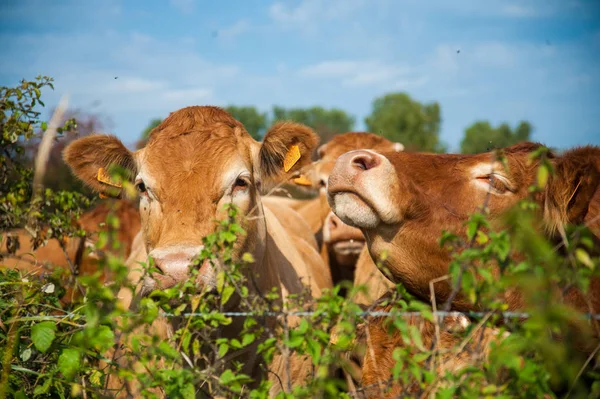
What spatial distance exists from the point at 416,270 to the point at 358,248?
146 inches

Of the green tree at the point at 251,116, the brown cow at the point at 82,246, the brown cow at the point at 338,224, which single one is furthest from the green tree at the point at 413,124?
the brown cow at the point at 82,246

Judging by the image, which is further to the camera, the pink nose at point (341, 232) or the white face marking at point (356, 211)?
the pink nose at point (341, 232)

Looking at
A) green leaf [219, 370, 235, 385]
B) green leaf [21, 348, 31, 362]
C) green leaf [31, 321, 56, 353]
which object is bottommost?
green leaf [21, 348, 31, 362]

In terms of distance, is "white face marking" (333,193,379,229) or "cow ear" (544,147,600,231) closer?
"cow ear" (544,147,600,231)

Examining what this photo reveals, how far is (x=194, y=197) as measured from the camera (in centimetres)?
346

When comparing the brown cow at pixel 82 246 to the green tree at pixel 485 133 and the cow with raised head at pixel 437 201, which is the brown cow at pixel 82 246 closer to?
the cow with raised head at pixel 437 201

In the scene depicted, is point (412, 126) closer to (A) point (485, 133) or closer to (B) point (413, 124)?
(B) point (413, 124)

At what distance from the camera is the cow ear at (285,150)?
13.5 feet

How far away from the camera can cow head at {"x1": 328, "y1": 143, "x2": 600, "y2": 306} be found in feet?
10.1

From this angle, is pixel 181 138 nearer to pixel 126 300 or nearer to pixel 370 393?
pixel 126 300

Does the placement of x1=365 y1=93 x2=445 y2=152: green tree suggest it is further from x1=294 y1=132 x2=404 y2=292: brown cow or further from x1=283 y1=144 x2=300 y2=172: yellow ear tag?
x1=283 y1=144 x2=300 y2=172: yellow ear tag

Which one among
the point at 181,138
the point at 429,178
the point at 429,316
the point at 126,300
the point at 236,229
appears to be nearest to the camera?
the point at 429,316

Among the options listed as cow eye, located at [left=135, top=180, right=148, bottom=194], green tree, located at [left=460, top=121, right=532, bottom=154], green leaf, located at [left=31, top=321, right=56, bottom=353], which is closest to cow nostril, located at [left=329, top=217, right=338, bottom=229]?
cow eye, located at [left=135, top=180, right=148, bottom=194]

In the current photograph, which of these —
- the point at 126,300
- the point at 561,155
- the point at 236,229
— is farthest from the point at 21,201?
the point at 561,155
